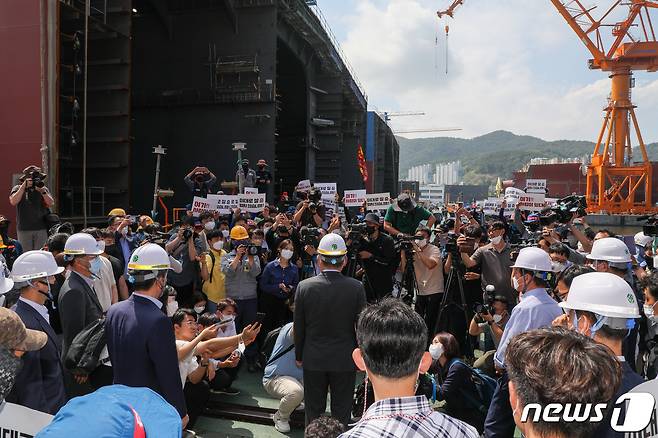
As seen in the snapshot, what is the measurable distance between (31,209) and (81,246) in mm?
4178

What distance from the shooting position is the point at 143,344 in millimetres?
2941

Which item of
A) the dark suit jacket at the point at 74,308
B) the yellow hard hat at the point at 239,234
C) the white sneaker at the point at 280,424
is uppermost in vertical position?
the yellow hard hat at the point at 239,234

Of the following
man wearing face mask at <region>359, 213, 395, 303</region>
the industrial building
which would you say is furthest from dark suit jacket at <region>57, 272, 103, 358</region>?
the industrial building

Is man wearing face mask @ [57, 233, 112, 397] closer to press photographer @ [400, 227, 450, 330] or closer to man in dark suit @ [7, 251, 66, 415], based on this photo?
man in dark suit @ [7, 251, 66, 415]

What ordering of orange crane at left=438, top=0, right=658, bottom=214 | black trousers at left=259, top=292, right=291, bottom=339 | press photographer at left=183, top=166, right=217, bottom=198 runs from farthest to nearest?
orange crane at left=438, top=0, right=658, bottom=214 < press photographer at left=183, top=166, right=217, bottom=198 < black trousers at left=259, top=292, right=291, bottom=339

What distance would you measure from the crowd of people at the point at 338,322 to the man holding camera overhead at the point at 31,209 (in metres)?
0.03

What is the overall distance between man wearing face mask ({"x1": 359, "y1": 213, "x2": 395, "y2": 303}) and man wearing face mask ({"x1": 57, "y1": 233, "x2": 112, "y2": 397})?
11.8ft

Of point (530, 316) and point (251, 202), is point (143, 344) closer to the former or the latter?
point (530, 316)

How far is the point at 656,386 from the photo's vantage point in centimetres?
186

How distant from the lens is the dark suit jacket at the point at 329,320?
12.8 feet

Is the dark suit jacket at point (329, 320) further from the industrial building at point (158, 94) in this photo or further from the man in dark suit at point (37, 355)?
the industrial building at point (158, 94)

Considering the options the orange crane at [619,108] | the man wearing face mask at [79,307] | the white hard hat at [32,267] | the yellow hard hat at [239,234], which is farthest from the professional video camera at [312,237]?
the orange crane at [619,108]

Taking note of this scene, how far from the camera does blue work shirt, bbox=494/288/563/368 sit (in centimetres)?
346

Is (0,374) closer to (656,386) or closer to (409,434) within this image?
(409,434)
